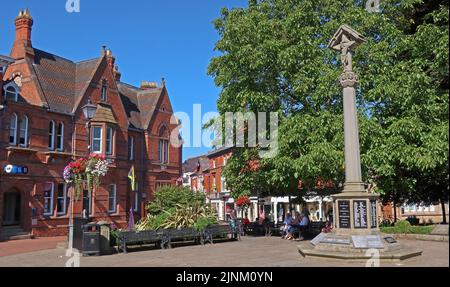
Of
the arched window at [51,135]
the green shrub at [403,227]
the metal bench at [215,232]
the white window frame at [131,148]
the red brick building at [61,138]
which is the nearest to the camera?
the metal bench at [215,232]

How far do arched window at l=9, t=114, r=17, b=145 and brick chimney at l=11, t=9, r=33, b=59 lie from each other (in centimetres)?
522

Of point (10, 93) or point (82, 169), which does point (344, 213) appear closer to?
point (82, 169)

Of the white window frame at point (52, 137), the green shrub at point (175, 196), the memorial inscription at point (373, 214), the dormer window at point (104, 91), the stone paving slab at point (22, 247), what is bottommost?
the stone paving slab at point (22, 247)

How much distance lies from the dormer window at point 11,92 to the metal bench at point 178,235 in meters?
14.0

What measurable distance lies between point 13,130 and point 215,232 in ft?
46.3

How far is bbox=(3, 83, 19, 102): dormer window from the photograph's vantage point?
1021 inches

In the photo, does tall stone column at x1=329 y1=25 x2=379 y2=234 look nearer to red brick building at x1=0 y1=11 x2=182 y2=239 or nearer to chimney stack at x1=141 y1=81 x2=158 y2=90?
red brick building at x1=0 y1=11 x2=182 y2=239

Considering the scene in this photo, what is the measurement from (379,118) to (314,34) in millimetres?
5030

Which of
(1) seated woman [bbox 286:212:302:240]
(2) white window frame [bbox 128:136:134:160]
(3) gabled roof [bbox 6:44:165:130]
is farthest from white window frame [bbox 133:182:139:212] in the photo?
(1) seated woman [bbox 286:212:302:240]

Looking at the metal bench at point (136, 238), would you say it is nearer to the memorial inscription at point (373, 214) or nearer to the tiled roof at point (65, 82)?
the memorial inscription at point (373, 214)

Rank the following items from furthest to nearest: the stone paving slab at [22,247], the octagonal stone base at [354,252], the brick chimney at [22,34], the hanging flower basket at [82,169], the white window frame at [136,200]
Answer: the white window frame at [136,200] → the brick chimney at [22,34] → the stone paving slab at [22,247] → the hanging flower basket at [82,169] → the octagonal stone base at [354,252]

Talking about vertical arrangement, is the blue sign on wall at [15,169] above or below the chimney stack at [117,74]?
below

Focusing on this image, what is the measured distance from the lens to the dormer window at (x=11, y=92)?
25.9m

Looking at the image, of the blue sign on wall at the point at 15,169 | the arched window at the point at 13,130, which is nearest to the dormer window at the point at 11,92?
the arched window at the point at 13,130
